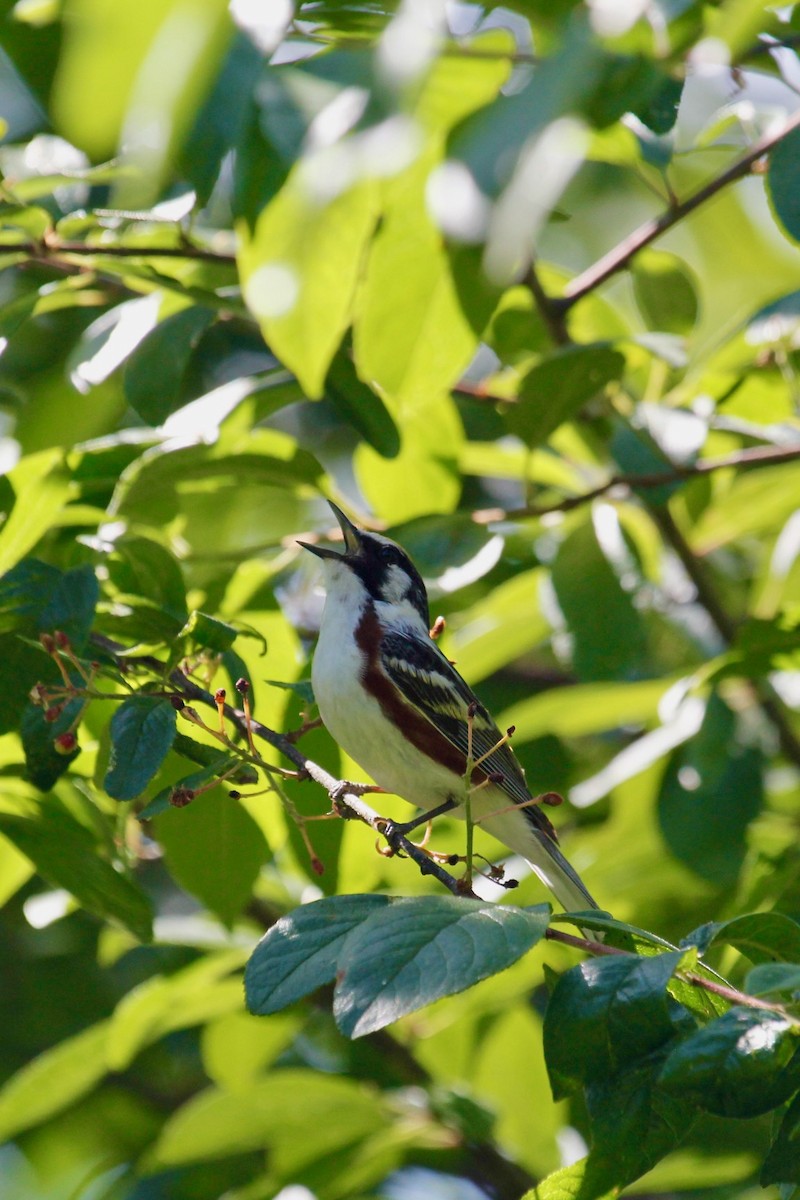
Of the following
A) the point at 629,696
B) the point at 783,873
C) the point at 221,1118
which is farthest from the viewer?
the point at 629,696

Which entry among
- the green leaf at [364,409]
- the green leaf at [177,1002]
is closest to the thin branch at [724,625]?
the green leaf at [364,409]

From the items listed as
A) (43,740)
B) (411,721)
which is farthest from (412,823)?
(43,740)

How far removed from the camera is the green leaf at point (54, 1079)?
147 inches

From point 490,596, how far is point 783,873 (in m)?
1.48

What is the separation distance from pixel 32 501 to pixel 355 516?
1223 mm

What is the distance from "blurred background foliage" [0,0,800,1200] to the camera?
1842 mm

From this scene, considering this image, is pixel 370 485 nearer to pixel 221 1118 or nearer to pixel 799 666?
pixel 799 666

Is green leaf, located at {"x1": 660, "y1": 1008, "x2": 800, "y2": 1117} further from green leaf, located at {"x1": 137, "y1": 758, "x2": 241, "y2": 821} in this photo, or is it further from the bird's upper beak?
the bird's upper beak

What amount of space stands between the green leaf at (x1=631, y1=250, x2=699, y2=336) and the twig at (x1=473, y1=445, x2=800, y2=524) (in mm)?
Answer: 481

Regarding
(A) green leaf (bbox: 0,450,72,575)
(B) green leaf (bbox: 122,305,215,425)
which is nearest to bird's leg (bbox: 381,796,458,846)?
(A) green leaf (bbox: 0,450,72,575)

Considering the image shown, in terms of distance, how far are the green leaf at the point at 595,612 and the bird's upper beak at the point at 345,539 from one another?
62 centimetres

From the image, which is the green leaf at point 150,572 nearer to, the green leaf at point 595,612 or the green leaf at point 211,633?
the green leaf at point 211,633

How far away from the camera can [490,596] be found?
14.3 feet

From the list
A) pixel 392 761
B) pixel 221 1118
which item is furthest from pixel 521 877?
pixel 221 1118
